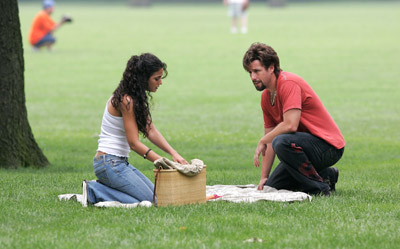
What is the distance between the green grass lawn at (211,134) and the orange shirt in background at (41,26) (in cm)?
70

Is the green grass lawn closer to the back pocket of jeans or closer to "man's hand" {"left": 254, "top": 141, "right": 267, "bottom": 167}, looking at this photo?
the back pocket of jeans

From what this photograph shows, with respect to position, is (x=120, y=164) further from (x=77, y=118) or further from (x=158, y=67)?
(x=77, y=118)

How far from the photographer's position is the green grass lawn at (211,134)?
5.63 meters

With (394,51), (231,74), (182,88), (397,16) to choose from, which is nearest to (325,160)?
(182,88)

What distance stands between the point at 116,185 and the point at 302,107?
1.82 meters

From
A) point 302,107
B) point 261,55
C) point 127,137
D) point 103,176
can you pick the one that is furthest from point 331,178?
point 103,176

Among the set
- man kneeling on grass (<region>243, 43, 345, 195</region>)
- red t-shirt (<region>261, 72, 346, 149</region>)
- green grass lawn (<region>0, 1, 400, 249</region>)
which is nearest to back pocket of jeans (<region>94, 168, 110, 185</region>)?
green grass lawn (<region>0, 1, 400, 249</region>)

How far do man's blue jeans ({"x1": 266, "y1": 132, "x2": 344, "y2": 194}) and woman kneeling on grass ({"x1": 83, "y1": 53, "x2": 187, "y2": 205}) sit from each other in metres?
1.02

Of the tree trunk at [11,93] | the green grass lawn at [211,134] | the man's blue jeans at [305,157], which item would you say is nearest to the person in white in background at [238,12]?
the green grass lawn at [211,134]

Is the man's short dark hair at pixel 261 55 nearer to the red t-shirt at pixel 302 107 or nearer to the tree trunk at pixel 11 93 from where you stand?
the red t-shirt at pixel 302 107

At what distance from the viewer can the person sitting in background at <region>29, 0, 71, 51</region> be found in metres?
26.2

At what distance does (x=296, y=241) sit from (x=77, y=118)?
9343 mm

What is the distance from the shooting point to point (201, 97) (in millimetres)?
16984

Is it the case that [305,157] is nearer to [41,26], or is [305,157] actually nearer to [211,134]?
[211,134]
